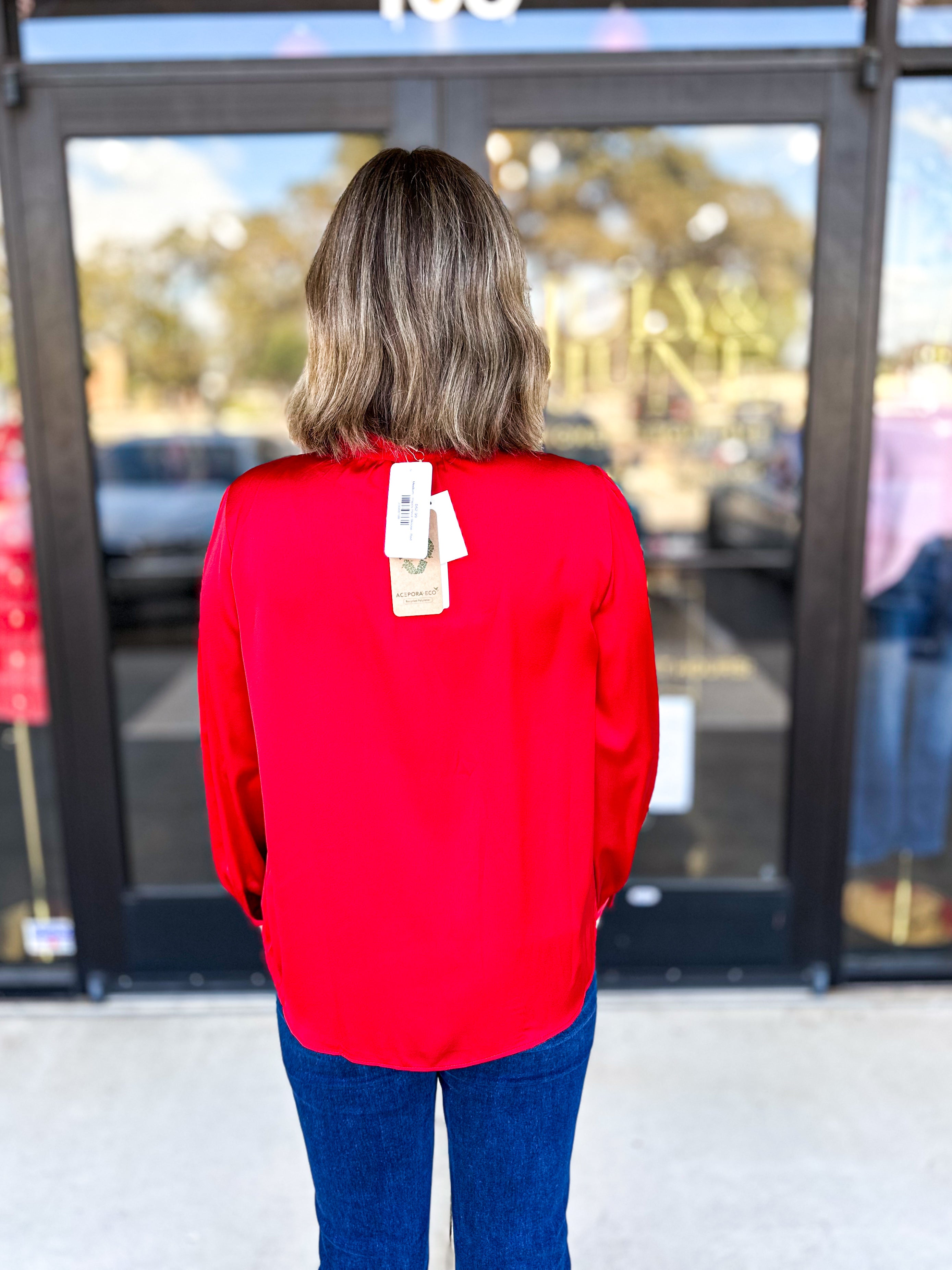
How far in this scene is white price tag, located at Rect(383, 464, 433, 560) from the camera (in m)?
1.04

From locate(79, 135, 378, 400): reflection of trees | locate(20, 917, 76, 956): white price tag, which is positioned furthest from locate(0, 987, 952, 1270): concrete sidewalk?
locate(79, 135, 378, 400): reflection of trees

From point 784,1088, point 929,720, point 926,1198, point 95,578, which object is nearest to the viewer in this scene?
point 926,1198

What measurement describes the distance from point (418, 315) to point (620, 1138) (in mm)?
1787

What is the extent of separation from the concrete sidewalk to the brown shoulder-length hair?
1525mm

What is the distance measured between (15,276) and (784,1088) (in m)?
2.51

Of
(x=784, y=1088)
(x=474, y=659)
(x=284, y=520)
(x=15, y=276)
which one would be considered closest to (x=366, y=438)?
(x=284, y=520)

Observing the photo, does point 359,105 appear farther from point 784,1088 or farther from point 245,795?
point 784,1088

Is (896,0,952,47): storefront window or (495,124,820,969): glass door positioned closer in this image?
(896,0,952,47): storefront window

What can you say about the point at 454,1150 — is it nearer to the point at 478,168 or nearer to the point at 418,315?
the point at 418,315

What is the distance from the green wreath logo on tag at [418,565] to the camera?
1.06m

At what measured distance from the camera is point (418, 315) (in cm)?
111

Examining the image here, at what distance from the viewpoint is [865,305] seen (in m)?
2.46

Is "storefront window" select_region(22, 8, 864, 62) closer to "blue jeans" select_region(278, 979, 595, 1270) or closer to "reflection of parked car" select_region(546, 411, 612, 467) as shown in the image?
"reflection of parked car" select_region(546, 411, 612, 467)

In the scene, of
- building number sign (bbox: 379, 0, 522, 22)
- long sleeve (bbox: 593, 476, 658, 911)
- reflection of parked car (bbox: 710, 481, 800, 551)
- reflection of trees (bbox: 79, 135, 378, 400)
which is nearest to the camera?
long sleeve (bbox: 593, 476, 658, 911)
